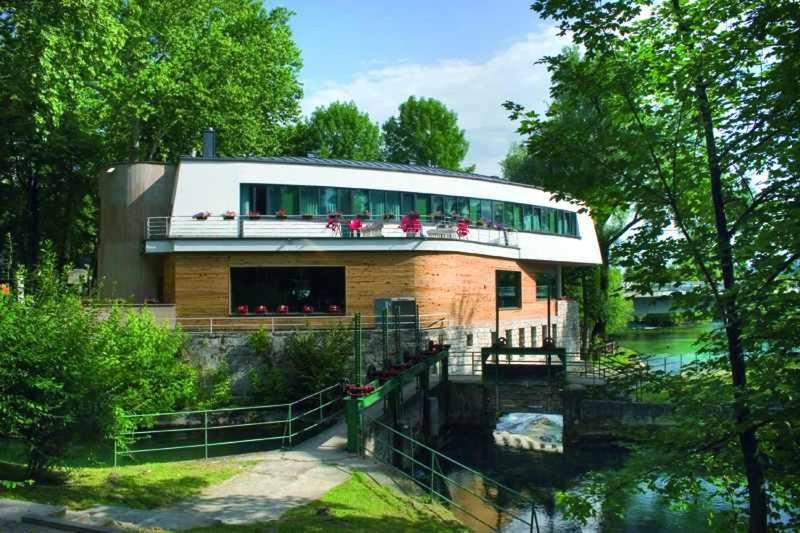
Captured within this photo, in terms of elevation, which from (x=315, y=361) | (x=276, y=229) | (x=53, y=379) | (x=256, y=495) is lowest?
(x=256, y=495)

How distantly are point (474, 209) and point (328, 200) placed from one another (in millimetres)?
7994

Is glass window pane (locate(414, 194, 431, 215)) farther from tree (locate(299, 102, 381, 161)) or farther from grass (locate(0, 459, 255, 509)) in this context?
tree (locate(299, 102, 381, 161))

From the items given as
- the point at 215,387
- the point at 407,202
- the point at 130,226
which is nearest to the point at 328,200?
the point at 407,202

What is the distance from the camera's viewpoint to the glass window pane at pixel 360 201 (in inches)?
1220

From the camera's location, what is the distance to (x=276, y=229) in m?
29.0

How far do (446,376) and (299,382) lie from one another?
605 centimetres

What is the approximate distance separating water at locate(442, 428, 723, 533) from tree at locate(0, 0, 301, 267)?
21.3 metres

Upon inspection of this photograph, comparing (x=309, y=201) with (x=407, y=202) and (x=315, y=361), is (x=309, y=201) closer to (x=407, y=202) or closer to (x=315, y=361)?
(x=407, y=202)

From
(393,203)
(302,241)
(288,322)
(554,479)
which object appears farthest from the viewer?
(393,203)

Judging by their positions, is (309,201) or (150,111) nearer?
(309,201)

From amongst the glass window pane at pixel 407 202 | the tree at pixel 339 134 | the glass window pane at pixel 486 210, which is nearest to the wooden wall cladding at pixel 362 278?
the glass window pane at pixel 407 202

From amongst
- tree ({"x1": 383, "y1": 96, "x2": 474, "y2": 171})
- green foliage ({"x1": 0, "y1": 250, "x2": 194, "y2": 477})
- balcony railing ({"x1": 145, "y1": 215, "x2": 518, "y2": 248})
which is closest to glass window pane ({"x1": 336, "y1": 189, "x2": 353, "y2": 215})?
balcony railing ({"x1": 145, "y1": 215, "x2": 518, "y2": 248})

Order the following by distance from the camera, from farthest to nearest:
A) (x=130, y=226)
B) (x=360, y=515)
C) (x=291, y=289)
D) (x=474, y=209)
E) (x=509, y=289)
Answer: (x=509, y=289) < (x=474, y=209) < (x=130, y=226) < (x=291, y=289) < (x=360, y=515)

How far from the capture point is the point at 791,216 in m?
7.45
